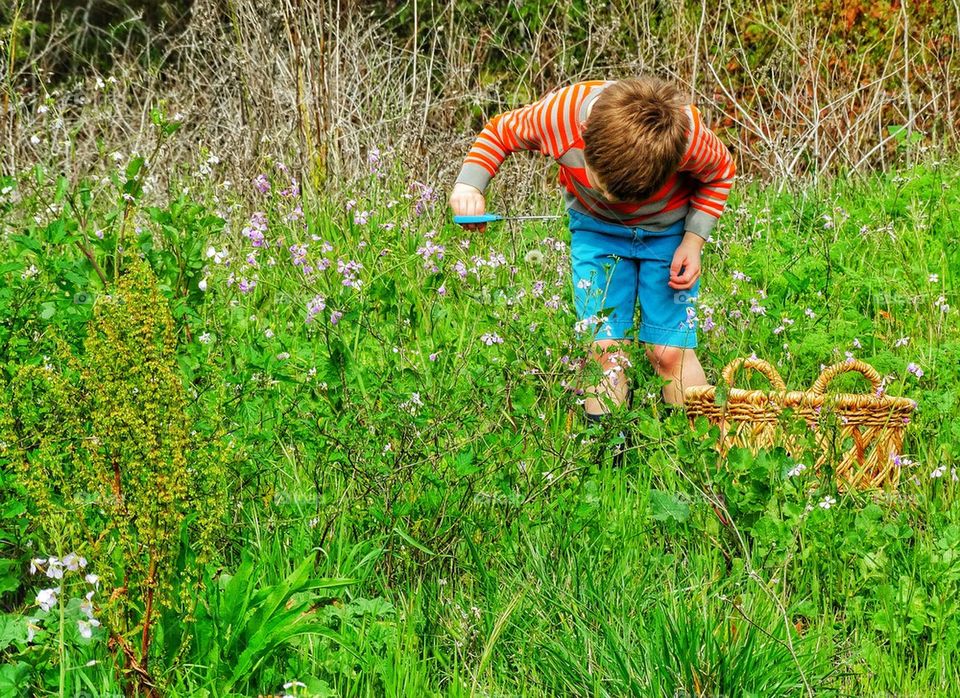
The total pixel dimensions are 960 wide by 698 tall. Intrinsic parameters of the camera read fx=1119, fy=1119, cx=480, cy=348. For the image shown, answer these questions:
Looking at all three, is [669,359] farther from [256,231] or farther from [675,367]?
[256,231]

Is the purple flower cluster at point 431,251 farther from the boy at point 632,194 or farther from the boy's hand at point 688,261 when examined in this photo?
the boy's hand at point 688,261

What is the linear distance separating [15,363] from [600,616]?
152cm

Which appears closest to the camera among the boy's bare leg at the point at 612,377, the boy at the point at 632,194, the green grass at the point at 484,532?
the green grass at the point at 484,532

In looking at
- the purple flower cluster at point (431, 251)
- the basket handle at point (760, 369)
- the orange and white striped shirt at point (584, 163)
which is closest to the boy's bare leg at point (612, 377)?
the basket handle at point (760, 369)

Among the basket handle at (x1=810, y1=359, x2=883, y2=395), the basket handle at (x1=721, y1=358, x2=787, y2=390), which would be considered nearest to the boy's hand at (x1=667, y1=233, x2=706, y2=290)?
the basket handle at (x1=721, y1=358, x2=787, y2=390)

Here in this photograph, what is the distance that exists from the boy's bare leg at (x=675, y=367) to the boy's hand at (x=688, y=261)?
0.22 meters

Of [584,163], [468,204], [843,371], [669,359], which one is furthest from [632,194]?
[843,371]

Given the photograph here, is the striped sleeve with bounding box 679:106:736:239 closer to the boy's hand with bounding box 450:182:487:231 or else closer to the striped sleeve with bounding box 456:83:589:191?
the striped sleeve with bounding box 456:83:589:191

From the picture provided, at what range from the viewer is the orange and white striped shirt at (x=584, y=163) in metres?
3.53

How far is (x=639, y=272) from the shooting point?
12.4 ft

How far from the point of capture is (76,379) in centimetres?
270

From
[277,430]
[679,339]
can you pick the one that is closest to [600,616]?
Result: [277,430]

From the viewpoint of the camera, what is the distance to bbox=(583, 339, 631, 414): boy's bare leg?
9.50 feet

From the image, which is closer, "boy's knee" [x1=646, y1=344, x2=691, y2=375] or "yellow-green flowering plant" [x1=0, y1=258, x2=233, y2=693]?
"yellow-green flowering plant" [x1=0, y1=258, x2=233, y2=693]
